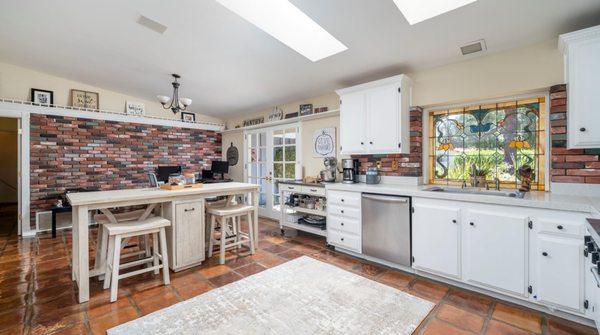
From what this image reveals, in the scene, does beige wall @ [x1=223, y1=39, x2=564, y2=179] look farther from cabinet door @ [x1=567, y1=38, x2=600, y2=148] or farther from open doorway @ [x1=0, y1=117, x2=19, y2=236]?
open doorway @ [x1=0, y1=117, x2=19, y2=236]

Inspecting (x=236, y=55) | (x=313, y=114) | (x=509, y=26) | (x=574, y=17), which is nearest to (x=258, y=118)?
(x=313, y=114)

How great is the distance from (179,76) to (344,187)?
3.14m

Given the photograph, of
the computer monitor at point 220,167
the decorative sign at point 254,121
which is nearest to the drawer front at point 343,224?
the decorative sign at point 254,121

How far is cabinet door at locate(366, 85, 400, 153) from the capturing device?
3.03 m

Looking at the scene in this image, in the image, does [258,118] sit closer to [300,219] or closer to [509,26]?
[300,219]

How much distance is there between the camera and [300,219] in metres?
4.05

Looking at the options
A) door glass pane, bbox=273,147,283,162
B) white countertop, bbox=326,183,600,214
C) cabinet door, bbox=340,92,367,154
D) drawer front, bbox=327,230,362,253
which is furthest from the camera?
door glass pane, bbox=273,147,283,162

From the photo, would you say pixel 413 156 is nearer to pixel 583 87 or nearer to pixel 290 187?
pixel 583 87

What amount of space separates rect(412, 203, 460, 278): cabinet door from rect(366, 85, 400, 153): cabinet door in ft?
2.80

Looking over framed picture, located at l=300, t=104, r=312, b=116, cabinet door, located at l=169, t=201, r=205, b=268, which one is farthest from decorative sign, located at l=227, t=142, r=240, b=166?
cabinet door, located at l=169, t=201, r=205, b=268

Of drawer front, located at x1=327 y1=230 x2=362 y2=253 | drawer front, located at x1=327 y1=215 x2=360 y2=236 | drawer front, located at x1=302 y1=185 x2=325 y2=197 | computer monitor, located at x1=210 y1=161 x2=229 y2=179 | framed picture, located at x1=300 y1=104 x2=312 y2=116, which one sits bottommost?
drawer front, located at x1=327 y1=230 x2=362 y2=253

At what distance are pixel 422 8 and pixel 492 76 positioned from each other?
1.05 meters

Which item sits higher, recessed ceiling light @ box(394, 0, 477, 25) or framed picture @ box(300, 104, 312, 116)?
recessed ceiling light @ box(394, 0, 477, 25)

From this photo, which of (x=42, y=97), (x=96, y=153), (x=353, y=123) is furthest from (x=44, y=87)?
(x=353, y=123)
